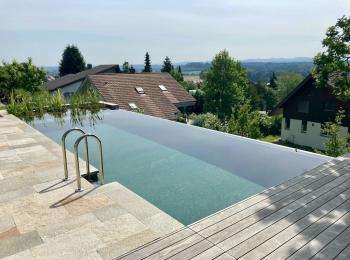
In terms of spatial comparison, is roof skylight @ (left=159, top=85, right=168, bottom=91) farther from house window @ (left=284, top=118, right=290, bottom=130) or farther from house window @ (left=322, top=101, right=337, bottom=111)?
house window @ (left=322, top=101, right=337, bottom=111)

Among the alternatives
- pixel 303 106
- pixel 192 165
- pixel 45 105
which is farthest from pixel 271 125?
pixel 192 165

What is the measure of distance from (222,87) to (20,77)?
24103 millimetres

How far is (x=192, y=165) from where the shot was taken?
24.2 ft

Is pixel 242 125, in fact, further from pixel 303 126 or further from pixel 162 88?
pixel 162 88

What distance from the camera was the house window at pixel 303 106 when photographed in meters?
25.9

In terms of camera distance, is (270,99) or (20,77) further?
(270,99)

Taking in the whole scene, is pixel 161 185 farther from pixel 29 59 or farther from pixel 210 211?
pixel 29 59

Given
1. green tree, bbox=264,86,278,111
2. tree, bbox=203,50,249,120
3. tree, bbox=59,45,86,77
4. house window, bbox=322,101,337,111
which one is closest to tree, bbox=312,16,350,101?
house window, bbox=322,101,337,111

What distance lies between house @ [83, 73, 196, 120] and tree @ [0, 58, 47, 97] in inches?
149

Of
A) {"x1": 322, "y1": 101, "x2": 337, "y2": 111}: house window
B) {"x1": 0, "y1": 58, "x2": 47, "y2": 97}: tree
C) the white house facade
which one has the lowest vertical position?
the white house facade

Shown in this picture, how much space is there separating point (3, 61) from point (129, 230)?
23.3 metres

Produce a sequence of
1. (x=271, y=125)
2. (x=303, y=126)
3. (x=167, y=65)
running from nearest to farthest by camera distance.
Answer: (x=303, y=126) < (x=271, y=125) < (x=167, y=65)

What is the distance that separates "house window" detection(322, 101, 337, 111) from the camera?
77.9 feet

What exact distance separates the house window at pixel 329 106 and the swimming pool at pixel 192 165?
59.1 ft
